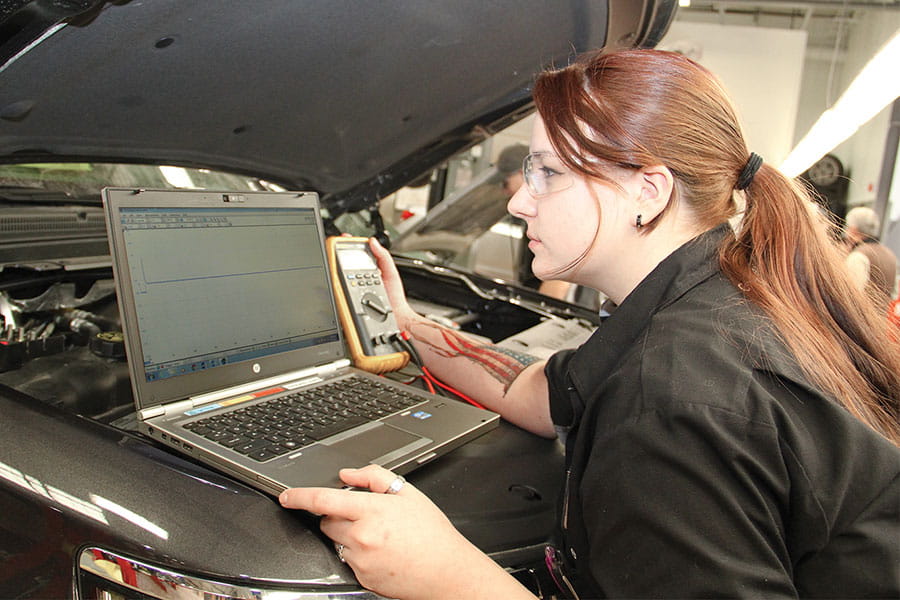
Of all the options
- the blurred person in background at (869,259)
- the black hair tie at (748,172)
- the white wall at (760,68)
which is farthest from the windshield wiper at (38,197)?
the white wall at (760,68)

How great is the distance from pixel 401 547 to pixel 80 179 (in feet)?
3.62

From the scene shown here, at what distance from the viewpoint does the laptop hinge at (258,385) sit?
883 mm

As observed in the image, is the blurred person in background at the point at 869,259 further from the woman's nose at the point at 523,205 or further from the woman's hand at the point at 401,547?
the woman's hand at the point at 401,547

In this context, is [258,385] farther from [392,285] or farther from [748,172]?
[748,172]

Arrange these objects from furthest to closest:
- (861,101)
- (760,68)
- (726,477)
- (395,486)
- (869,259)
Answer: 1. (760,68)
2. (861,101)
3. (869,259)
4. (395,486)
5. (726,477)

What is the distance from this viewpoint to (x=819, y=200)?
3.25ft

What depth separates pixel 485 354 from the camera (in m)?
1.28

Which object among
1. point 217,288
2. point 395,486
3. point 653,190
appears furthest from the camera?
point 217,288

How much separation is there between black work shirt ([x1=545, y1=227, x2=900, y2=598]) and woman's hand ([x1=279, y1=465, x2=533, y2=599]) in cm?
12

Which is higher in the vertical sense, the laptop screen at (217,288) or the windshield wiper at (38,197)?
the windshield wiper at (38,197)

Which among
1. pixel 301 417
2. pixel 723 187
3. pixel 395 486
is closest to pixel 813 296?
pixel 723 187

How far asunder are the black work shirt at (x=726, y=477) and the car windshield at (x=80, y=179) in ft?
→ 3.52

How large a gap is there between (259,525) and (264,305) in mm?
441

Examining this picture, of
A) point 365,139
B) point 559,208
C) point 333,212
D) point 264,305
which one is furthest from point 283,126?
point 559,208
